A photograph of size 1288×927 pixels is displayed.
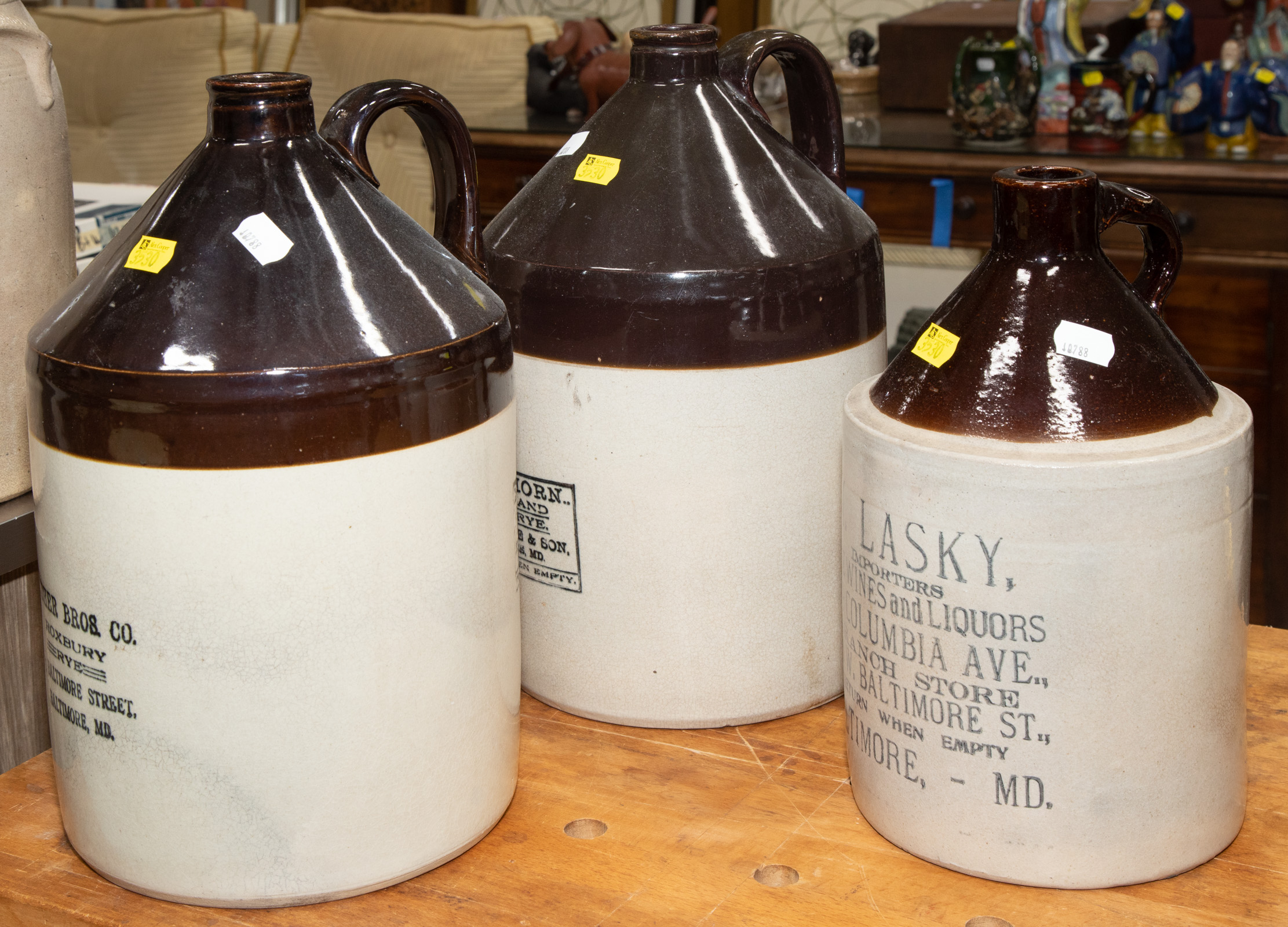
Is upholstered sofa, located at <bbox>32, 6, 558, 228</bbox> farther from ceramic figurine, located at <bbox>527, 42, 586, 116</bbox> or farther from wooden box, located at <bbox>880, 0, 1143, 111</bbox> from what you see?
wooden box, located at <bbox>880, 0, 1143, 111</bbox>

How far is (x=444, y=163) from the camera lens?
0.80 m

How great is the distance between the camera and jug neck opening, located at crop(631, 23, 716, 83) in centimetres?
82

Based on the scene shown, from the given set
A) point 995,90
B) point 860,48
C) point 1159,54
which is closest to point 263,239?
point 995,90

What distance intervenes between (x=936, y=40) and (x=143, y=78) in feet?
7.14

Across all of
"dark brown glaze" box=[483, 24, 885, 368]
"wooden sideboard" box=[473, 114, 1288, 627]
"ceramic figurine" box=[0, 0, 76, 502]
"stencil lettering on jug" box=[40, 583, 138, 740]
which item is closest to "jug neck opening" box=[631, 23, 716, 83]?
"dark brown glaze" box=[483, 24, 885, 368]

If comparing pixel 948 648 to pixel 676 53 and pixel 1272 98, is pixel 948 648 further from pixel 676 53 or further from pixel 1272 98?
pixel 1272 98

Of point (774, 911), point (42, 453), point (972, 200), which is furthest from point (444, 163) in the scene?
point (972, 200)

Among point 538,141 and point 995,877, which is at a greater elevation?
point 538,141

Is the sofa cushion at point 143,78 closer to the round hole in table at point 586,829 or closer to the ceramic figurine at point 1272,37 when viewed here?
the ceramic figurine at point 1272,37

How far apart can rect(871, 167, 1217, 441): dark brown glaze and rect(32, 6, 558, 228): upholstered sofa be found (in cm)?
266

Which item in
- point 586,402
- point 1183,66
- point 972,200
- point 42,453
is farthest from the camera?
point 1183,66

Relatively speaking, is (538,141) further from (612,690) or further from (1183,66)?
(612,690)

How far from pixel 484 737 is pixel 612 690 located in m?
0.15

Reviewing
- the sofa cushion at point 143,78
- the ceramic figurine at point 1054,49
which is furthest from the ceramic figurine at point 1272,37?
the sofa cushion at point 143,78
